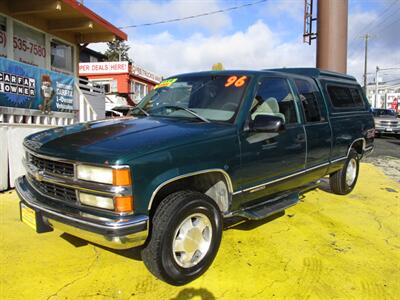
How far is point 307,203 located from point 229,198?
2.55 m

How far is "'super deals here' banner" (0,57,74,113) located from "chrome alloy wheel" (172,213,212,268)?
17.3ft

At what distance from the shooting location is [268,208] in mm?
3924

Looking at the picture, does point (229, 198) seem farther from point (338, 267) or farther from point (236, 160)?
→ point (338, 267)

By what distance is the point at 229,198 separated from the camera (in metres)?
3.50

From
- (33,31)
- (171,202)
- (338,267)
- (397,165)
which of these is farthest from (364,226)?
(33,31)

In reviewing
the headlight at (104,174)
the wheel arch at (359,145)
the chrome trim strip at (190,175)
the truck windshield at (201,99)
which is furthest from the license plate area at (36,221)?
the wheel arch at (359,145)

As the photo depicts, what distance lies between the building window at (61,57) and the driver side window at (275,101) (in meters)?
9.15

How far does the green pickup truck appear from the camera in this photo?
2.71 metres

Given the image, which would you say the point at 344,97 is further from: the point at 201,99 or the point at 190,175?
the point at 190,175

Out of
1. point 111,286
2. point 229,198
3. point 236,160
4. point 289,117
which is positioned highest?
point 289,117

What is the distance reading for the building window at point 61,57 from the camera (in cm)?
1156

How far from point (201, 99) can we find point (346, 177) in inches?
132

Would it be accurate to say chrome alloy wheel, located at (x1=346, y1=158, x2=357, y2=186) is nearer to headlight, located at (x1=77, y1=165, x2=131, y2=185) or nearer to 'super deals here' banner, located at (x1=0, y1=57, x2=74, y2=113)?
headlight, located at (x1=77, y1=165, x2=131, y2=185)

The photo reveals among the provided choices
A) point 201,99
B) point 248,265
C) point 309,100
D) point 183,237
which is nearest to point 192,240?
point 183,237
